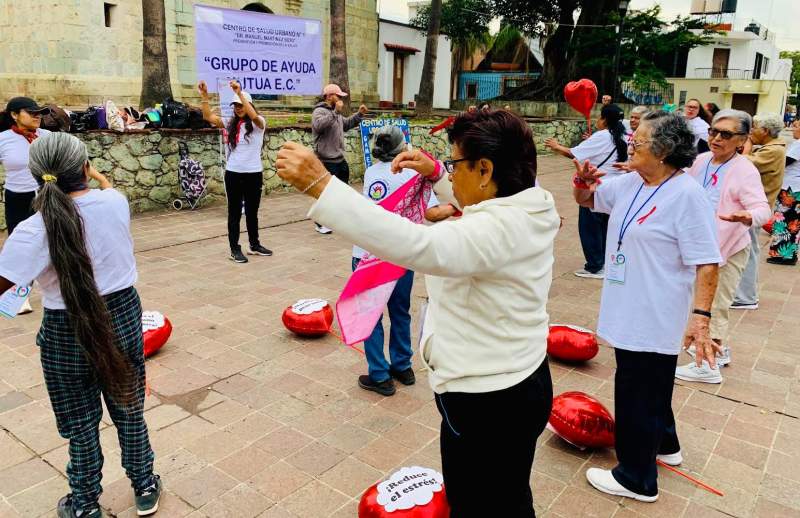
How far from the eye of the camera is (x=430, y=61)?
19.6 m

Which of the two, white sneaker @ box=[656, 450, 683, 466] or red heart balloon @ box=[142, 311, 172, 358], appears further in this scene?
red heart balloon @ box=[142, 311, 172, 358]

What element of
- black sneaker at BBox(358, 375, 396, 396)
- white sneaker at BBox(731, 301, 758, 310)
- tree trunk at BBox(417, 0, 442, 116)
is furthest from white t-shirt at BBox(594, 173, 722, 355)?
tree trunk at BBox(417, 0, 442, 116)

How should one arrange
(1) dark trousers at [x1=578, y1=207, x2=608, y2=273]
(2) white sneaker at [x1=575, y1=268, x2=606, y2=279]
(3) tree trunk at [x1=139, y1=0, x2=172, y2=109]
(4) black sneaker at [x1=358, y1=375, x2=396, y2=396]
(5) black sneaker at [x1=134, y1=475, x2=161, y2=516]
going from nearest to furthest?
(5) black sneaker at [x1=134, y1=475, x2=161, y2=516]
(4) black sneaker at [x1=358, y1=375, x2=396, y2=396]
(1) dark trousers at [x1=578, y1=207, x2=608, y2=273]
(2) white sneaker at [x1=575, y1=268, x2=606, y2=279]
(3) tree trunk at [x1=139, y1=0, x2=172, y2=109]

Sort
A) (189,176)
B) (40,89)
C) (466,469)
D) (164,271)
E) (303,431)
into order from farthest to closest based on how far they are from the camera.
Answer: (40,89) → (189,176) → (164,271) → (303,431) → (466,469)

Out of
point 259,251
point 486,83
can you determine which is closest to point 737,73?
point 486,83

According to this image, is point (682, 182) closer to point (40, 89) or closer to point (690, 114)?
point (690, 114)

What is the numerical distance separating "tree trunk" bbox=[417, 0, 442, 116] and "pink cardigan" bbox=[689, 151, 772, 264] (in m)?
16.2

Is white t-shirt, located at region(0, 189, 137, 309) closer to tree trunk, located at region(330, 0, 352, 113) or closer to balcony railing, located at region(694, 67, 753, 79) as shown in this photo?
tree trunk, located at region(330, 0, 352, 113)

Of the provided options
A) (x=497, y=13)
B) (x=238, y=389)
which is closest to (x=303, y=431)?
(x=238, y=389)

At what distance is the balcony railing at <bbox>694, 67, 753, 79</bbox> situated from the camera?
158 ft

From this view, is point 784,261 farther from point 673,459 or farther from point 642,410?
point 642,410

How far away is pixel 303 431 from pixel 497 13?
23999 millimetres

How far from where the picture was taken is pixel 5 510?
2.76 m

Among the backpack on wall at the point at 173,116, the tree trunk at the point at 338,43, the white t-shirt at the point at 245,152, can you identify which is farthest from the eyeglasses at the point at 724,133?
the tree trunk at the point at 338,43
